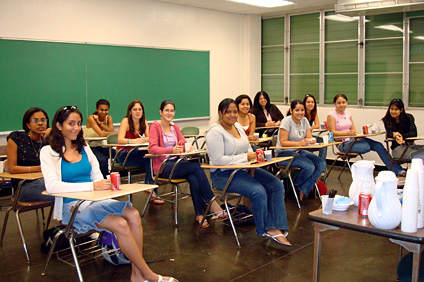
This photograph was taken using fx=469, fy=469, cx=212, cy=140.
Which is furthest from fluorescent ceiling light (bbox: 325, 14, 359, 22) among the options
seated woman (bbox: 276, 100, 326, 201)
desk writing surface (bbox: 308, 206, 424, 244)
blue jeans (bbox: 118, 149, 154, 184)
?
desk writing surface (bbox: 308, 206, 424, 244)

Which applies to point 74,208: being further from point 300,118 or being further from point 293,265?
point 300,118

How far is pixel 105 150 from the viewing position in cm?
723

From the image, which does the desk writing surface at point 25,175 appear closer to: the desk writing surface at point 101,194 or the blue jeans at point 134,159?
the desk writing surface at point 101,194

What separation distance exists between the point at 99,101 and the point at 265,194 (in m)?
3.89

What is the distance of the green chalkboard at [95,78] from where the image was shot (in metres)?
6.90

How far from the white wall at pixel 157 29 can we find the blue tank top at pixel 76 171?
11.6ft

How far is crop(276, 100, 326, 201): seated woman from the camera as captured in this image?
593 cm

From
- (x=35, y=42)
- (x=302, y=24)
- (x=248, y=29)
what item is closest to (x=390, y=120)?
(x=302, y=24)

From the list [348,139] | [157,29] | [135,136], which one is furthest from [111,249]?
[157,29]

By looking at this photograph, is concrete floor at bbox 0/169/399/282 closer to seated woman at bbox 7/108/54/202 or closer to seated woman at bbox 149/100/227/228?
seated woman at bbox 149/100/227/228

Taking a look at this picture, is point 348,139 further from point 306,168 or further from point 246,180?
point 246,180

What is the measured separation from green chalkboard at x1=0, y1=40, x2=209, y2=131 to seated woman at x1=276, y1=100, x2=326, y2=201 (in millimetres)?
3361

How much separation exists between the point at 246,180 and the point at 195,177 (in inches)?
30.6

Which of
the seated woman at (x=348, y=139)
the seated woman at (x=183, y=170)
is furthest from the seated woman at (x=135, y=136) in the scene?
the seated woman at (x=348, y=139)
